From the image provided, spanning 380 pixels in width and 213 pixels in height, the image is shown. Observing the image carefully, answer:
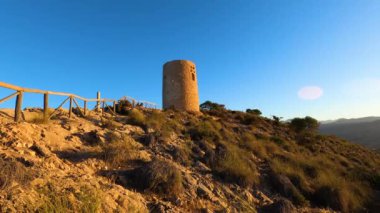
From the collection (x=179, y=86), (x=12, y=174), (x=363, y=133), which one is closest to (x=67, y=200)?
(x=12, y=174)

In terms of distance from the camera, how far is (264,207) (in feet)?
20.9

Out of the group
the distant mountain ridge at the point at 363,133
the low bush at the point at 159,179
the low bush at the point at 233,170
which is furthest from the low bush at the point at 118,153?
the distant mountain ridge at the point at 363,133

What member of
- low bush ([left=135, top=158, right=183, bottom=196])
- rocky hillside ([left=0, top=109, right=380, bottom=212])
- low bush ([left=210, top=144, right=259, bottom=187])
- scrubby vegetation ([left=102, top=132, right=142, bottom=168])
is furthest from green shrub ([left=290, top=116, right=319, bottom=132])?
low bush ([left=135, top=158, right=183, bottom=196])

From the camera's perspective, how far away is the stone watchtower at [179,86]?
2308cm

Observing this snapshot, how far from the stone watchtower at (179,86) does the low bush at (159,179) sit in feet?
56.3

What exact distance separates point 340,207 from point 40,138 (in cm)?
966

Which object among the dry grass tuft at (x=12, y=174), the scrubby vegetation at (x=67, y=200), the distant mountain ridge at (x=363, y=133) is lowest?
the distant mountain ridge at (x=363, y=133)

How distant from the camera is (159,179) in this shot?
545cm

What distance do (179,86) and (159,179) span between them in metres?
18.1

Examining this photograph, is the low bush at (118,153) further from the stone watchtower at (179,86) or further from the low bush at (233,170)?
the stone watchtower at (179,86)

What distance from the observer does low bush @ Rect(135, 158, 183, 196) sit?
5.36 metres

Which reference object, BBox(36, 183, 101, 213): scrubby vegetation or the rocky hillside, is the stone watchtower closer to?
the rocky hillside

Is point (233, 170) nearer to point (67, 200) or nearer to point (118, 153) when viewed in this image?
point (118, 153)

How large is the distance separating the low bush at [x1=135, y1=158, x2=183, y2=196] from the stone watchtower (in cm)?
1715
